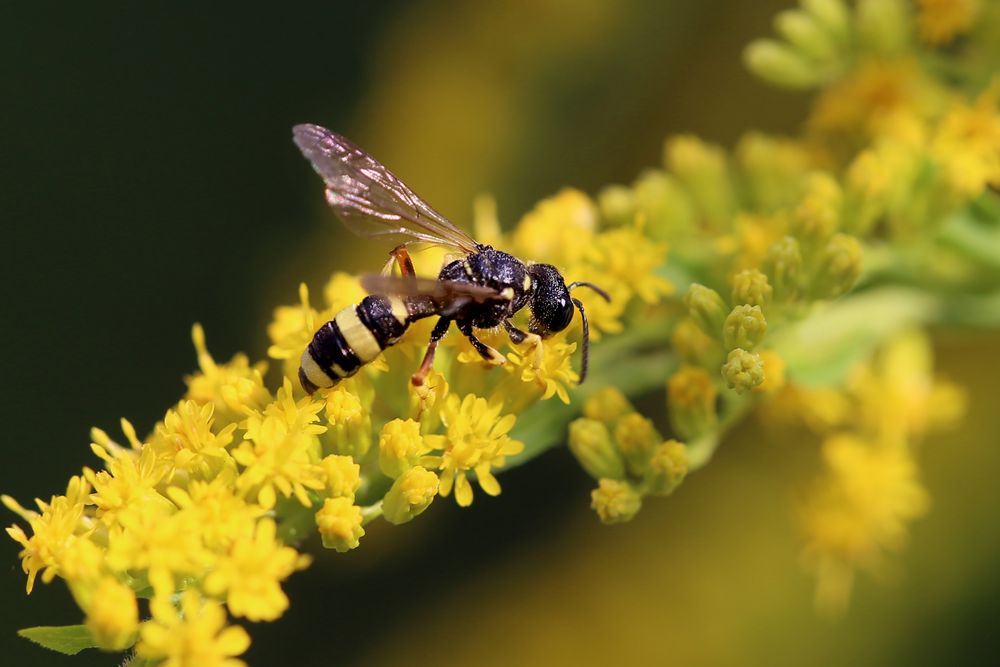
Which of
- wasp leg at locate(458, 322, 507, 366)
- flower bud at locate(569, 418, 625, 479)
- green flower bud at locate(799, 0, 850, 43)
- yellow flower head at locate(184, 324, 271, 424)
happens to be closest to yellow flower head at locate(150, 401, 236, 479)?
yellow flower head at locate(184, 324, 271, 424)

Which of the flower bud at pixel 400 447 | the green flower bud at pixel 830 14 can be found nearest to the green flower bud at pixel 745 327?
the flower bud at pixel 400 447

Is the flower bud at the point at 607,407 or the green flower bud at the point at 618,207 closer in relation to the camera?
the flower bud at the point at 607,407

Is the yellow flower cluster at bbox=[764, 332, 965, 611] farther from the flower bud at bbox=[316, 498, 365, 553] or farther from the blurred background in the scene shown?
the flower bud at bbox=[316, 498, 365, 553]

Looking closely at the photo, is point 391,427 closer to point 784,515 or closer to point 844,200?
point 844,200

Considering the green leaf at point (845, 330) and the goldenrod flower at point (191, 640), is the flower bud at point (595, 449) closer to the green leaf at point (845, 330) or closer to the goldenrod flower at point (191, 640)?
the green leaf at point (845, 330)

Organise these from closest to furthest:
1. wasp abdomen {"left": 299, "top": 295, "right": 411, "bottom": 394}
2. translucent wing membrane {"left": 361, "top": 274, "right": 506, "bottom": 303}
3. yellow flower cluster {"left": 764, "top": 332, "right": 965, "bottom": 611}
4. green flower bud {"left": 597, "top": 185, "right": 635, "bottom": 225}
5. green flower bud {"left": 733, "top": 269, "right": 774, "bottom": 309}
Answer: translucent wing membrane {"left": 361, "top": 274, "right": 506, "bottom": 303} → wasp abdomen {"left": 299, "top": 295, "right": 411, "bottom": 394} → green flower bud {"left": 733, "top": 269, "right": 774, "bottom": 309} → green flower bud {"left": 597, "top": 185, "right": 635, "bottom": 225} → yellow flower cluster {"left": 764, "top": 332, "right": 965, "bottom": 611}

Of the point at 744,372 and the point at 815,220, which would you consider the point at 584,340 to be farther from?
the point at 815,220

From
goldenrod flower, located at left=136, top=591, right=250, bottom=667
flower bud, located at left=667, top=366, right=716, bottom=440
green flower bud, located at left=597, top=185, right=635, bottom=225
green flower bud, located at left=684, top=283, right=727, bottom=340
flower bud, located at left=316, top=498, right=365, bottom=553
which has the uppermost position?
green flower bud, located at left=597, top=185, right=635, bottom=225
